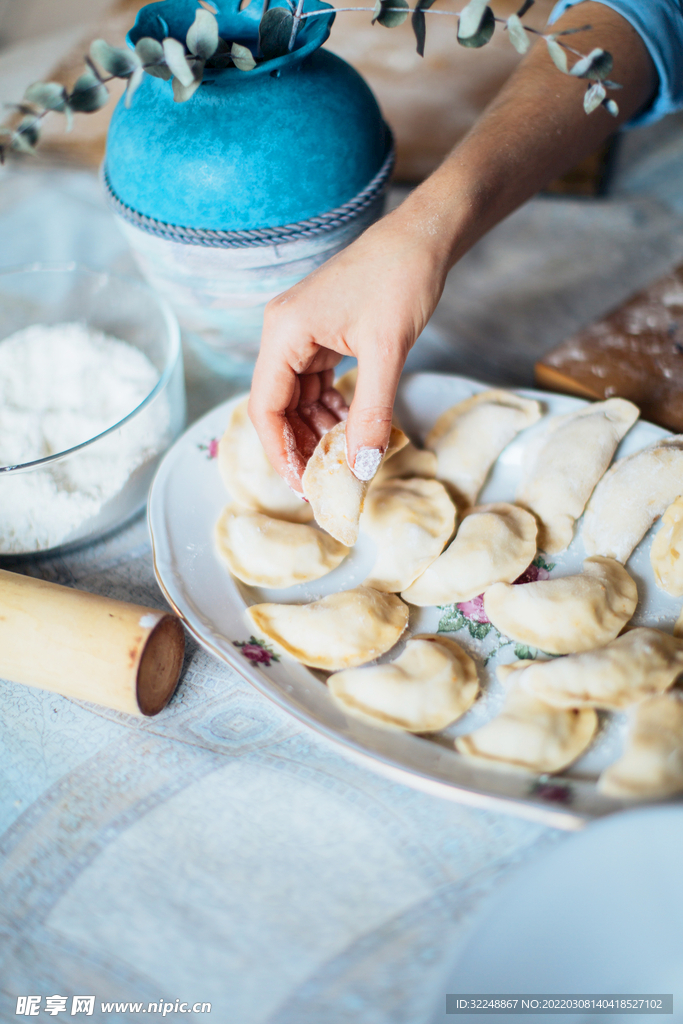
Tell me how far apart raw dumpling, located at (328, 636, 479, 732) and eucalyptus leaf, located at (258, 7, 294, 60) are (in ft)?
2.62

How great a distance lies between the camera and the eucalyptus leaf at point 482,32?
75 cm

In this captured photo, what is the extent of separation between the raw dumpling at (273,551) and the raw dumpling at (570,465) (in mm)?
301

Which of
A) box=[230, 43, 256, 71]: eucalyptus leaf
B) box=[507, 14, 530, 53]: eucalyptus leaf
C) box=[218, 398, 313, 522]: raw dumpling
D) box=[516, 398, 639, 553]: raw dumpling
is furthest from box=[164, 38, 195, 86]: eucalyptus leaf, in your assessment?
box=[516, 398, 639, 553]: raw dumpling

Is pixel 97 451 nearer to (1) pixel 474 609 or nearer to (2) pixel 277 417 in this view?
(2) pixel 277 417

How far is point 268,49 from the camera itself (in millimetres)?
852

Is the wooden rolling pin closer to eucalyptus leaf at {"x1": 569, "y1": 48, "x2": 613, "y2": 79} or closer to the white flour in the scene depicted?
the white flour

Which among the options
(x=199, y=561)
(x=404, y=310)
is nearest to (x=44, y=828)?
(x=199, y=561)

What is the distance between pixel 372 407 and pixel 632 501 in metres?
0.42

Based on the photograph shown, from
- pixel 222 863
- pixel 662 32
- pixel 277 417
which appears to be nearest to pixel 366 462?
pixel 277 417

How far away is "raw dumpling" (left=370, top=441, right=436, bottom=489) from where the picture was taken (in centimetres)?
100

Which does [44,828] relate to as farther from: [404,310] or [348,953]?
[404,310]

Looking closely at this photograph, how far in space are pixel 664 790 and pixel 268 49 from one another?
0.99 metres

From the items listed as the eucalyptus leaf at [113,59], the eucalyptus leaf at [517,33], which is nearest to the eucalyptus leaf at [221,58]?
the eucalyptus leaf at [113,59]

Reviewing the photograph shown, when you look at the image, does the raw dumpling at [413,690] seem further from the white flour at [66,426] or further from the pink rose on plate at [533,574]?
the white flour at [66,426]
